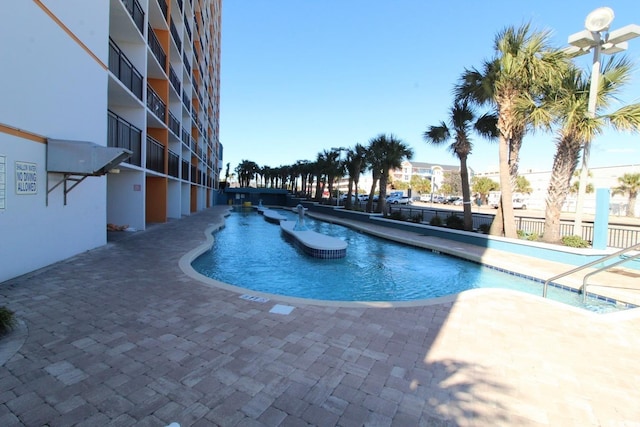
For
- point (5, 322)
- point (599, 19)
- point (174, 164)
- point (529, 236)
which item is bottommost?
point (5, 322)

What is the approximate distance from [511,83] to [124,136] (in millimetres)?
14761

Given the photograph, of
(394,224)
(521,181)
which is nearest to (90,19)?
(394,224)

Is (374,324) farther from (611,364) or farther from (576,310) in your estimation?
(576,310)

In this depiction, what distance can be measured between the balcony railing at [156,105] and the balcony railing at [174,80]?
2828 millimetres

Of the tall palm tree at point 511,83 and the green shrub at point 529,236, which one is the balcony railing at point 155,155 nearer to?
the tall palm tree at point 511,83

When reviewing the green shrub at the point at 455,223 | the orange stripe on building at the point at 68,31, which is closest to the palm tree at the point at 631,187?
the green shrub at the point at 455,223

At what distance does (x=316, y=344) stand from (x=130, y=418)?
198 cm

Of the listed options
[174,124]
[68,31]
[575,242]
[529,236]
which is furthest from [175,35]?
[575,242]

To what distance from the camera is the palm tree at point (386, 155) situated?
2453cm

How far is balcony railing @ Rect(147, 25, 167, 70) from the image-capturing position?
1438 cm

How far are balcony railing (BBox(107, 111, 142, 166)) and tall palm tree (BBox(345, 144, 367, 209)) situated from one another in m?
19.8

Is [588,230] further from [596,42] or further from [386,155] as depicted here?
[386,155]

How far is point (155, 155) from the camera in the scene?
50.5 ft

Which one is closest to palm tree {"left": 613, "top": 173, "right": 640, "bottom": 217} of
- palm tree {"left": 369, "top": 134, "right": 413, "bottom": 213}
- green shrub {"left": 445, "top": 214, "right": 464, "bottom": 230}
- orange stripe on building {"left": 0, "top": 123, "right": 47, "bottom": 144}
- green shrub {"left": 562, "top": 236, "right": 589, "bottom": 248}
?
palm tree {"left": 369, "top": 134, "right": 413, "bottom": 213}
